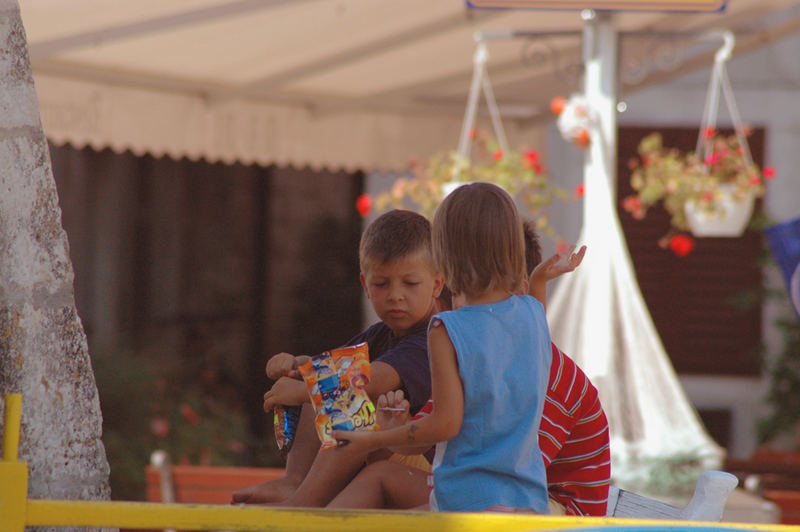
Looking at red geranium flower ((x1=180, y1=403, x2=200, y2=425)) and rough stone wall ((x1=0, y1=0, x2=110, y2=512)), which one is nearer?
rough stone wall ((x1=0, y1=0, x2=110, y2=512))

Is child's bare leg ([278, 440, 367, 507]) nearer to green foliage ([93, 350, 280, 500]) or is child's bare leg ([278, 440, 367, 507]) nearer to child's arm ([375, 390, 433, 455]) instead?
child's arm ([375, 390, 433, 455])

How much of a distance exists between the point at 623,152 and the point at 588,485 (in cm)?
614

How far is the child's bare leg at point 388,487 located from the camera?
223cm

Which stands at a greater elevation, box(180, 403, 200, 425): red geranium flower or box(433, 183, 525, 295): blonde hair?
box(433, 183, 525, 295): blonde hair

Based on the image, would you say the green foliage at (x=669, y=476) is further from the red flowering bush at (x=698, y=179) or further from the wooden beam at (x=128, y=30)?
the wooden beam at (x=128, y=30)

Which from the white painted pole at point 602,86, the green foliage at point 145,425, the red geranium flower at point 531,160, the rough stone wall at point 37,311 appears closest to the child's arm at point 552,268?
the rough stone wall at point 37,311

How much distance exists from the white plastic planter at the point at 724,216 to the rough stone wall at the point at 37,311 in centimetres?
402

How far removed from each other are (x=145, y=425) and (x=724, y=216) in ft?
10.4

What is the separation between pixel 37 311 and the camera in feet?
6.74

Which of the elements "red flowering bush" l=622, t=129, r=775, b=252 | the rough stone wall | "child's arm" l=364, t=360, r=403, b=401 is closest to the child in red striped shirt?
"child's arm" l=364, t=360, r=403, b=401

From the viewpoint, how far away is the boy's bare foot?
2361 mm

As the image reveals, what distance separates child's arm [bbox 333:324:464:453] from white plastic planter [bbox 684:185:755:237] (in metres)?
3.81

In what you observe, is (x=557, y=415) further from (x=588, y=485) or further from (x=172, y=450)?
(x=172, y=450)

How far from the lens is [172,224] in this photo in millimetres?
8758
